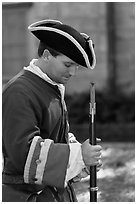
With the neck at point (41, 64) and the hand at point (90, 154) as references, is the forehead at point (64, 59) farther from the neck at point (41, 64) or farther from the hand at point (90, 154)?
the hand at point (90, 154)

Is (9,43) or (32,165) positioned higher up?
(9,43)

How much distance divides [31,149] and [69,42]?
523 mm

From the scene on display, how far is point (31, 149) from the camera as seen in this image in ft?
7.68

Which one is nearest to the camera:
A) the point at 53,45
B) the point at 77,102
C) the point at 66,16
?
the point at 53,45

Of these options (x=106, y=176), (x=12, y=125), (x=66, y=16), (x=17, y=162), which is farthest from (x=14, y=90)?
(x=66, y=16)

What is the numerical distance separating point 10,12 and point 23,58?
3.68 feet

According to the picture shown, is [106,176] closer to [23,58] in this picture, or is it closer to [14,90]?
[14,90]

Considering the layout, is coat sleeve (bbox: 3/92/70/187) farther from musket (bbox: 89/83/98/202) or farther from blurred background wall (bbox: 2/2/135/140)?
blurred background wall (bbox: 2/2/135/140)

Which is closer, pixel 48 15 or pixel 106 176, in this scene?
pixel 106 176

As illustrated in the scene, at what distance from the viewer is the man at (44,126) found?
2350mm

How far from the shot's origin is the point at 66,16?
38.4ft

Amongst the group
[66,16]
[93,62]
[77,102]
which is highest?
[66,16]

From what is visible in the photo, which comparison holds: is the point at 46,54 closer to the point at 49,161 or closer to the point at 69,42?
the point at 69,42

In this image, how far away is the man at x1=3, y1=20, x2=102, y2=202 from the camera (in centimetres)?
235
